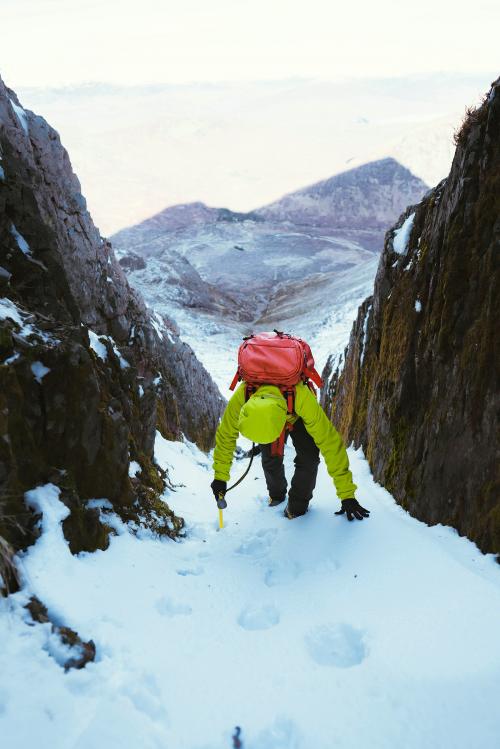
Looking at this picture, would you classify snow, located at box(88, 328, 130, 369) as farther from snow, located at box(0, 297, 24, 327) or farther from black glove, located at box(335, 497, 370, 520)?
black glove, located at box(335, 497, 370, 520)

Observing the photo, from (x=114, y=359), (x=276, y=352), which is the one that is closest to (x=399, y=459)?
(x=276, y=352)

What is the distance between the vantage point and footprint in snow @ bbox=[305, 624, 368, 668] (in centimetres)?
319

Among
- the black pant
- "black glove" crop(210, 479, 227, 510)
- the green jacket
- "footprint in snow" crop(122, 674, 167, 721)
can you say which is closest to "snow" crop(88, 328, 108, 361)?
the green jacket

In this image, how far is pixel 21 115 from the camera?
27.4ft

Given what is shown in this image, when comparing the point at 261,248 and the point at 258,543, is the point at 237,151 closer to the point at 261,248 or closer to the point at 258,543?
the point at 261,248

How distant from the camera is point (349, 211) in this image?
86.0 metres

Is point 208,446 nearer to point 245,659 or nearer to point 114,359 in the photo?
point 114,359

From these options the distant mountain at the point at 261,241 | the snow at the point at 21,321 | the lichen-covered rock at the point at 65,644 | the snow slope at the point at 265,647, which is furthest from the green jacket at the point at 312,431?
the distant mountain at the point at 261,241

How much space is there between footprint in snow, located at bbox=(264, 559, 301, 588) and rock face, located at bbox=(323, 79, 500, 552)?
1.29 metres

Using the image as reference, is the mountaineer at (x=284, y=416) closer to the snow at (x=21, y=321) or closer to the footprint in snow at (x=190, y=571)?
the footprint in snow at (x=190, y=571)

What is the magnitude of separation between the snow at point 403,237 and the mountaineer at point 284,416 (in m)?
3.19

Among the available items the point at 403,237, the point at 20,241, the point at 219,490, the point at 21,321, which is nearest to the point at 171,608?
the point at 219,490

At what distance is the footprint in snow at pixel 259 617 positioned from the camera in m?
3.65

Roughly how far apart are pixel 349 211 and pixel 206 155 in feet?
122
